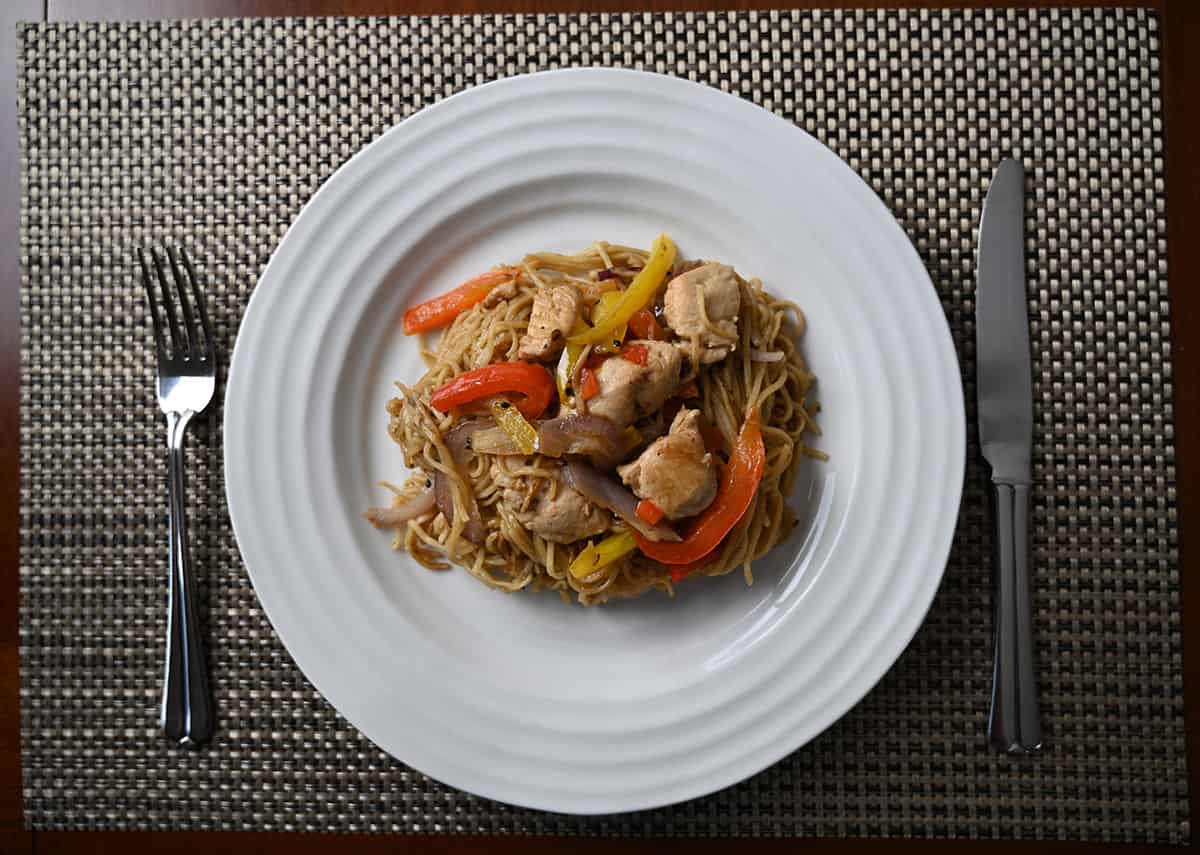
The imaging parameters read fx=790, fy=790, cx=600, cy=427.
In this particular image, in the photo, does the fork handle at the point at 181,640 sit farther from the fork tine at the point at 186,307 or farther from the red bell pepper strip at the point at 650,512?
the red bell pepper strip at the point at 650,512

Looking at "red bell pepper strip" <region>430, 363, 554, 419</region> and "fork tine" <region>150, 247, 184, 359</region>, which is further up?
"fork tine" <region>150, 247, 184, 359</region>

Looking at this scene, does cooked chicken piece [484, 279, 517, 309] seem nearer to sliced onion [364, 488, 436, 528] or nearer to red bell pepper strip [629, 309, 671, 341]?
red bell pepper strip [629, 309, 671, 341]

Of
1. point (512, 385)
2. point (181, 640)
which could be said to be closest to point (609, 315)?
point (512, 385)

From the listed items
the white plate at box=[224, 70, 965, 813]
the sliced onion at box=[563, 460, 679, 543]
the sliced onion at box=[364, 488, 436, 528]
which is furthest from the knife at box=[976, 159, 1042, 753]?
the sliced onion at box=[364, 488, 436, 528]

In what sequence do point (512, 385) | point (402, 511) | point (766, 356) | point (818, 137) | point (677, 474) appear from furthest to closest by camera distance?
point (818, 137) → point (402, 511) → point (766, 356) → point (512, 385) → point (677, 474)

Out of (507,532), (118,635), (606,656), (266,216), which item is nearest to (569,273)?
(507,532)

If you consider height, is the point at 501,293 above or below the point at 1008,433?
above

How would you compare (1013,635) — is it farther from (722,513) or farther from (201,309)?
(201,309)

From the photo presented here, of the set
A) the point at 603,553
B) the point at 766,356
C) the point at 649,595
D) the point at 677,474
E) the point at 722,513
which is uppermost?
the point at 766,356
